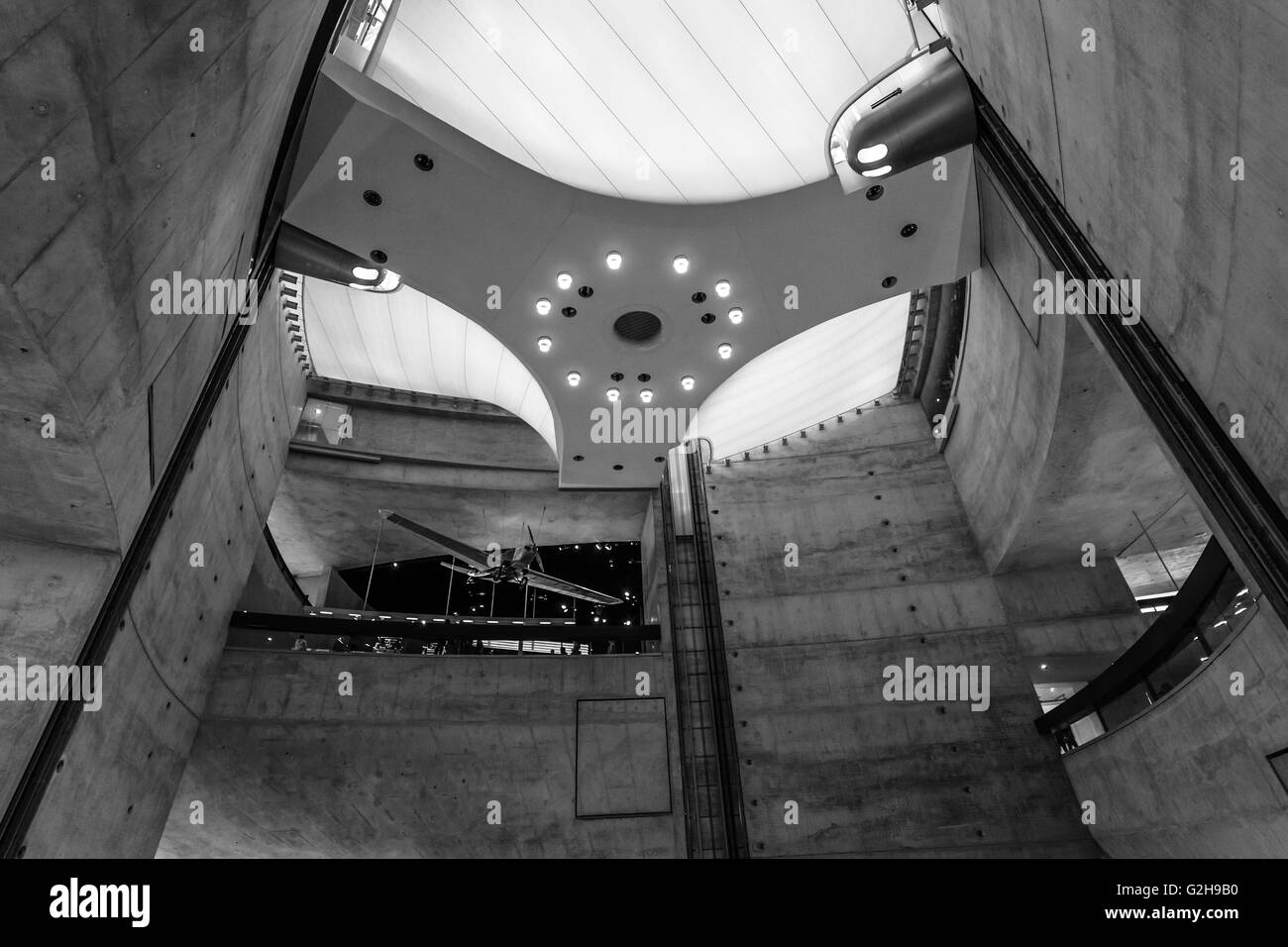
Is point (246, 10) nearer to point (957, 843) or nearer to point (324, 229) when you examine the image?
point (324, 229)

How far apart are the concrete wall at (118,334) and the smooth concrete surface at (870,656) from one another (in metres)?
8.92

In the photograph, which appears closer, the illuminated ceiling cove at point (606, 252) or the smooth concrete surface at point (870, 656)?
the illuminated ceiling cove at point (606, 252)

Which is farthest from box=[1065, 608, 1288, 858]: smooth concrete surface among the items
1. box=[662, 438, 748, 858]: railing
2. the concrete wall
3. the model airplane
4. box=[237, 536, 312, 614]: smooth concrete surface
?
box=[237, 536, 312, 614]: smooth concrete surface

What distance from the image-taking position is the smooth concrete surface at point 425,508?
58.7 ft

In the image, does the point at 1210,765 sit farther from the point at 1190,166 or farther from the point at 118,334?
the point at 118,334

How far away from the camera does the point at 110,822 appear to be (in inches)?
347

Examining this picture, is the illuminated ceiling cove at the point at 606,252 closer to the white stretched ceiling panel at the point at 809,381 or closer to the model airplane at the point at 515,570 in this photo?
the white stretched ceiling panel at the point at 809,381

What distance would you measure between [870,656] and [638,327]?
287 inches

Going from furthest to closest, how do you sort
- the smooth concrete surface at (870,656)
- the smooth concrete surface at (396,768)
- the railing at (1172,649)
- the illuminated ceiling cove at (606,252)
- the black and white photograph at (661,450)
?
the smooth concrete surface at (870,656), the smooth concrete surface at (396,768), the illuminated ceiling cove at (606,252), the railing at (1172,649), the black and white photograph at (661,450)

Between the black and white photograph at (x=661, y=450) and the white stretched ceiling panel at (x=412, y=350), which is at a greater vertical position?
the white stretched ceiling panel at (x=412, y=350)

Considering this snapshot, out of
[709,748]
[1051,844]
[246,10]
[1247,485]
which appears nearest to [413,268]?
[246,10]

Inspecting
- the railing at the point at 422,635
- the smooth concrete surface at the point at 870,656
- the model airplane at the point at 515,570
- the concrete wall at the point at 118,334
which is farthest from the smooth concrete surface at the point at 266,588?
the smooth concrete surface at the point at 870,656
